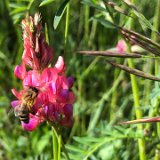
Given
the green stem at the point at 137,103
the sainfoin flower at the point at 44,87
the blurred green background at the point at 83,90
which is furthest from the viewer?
the blurred green background at the point at 83,90

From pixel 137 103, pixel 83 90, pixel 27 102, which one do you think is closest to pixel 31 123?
pixel 27 102

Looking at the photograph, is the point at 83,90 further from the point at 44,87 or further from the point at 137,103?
the point at 44,87

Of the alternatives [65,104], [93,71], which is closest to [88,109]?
[93,71]

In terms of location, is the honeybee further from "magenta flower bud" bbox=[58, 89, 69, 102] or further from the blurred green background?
the blurred green background

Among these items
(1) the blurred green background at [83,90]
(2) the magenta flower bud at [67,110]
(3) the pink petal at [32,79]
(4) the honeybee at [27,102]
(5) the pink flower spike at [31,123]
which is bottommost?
(1) the blurred green background at [83,90]

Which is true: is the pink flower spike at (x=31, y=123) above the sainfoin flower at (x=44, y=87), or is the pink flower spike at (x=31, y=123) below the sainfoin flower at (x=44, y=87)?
below

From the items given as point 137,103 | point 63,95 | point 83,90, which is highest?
point 63,95

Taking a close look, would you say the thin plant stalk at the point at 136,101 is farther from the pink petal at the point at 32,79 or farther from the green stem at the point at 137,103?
the pink petal at the point at 32,79

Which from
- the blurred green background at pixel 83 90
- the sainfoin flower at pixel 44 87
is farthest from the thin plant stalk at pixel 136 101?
the sainfoin flower at pixel 44 87

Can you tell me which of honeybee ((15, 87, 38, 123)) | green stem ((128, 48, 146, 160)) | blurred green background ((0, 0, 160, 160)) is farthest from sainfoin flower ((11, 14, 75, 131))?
blurred green background ((0, 0, 160, 160))

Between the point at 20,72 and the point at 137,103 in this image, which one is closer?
the point at 20,72
